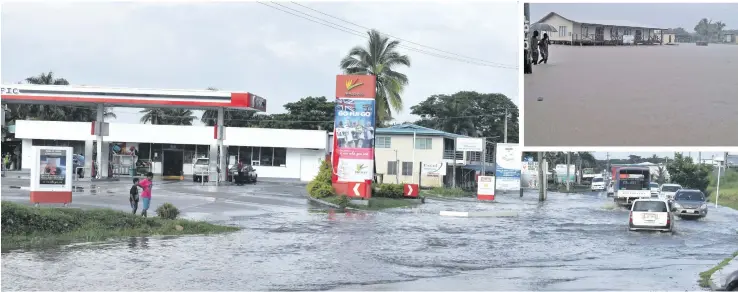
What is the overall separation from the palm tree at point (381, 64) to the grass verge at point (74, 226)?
27729 millimetres

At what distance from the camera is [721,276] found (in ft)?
48.0

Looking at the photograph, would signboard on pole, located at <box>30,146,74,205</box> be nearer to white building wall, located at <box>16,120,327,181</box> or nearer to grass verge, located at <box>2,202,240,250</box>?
grass verge, located at <box>2,202,240,250</box>

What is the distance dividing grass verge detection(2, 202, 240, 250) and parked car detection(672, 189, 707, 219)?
23485 millimetres

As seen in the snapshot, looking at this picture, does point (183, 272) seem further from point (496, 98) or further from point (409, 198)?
point (496, 98)

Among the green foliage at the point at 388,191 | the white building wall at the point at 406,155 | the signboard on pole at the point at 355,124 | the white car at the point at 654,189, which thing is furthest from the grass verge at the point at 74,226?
the white building wall at the point at 406,155

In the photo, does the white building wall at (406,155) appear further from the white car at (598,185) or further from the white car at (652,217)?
the white car at (652,217)

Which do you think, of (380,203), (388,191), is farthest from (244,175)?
(380,203)

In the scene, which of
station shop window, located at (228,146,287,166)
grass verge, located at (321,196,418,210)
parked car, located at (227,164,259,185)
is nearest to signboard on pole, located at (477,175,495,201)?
grass verge, located at (321,196,418,210)

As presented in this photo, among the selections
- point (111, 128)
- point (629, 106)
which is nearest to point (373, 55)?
point (111, 128)

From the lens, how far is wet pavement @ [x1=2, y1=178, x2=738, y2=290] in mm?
14352

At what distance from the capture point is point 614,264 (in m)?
18.2

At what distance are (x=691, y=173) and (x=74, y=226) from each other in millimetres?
53059

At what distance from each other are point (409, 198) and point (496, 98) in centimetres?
4375

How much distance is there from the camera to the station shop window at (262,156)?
60906mm
